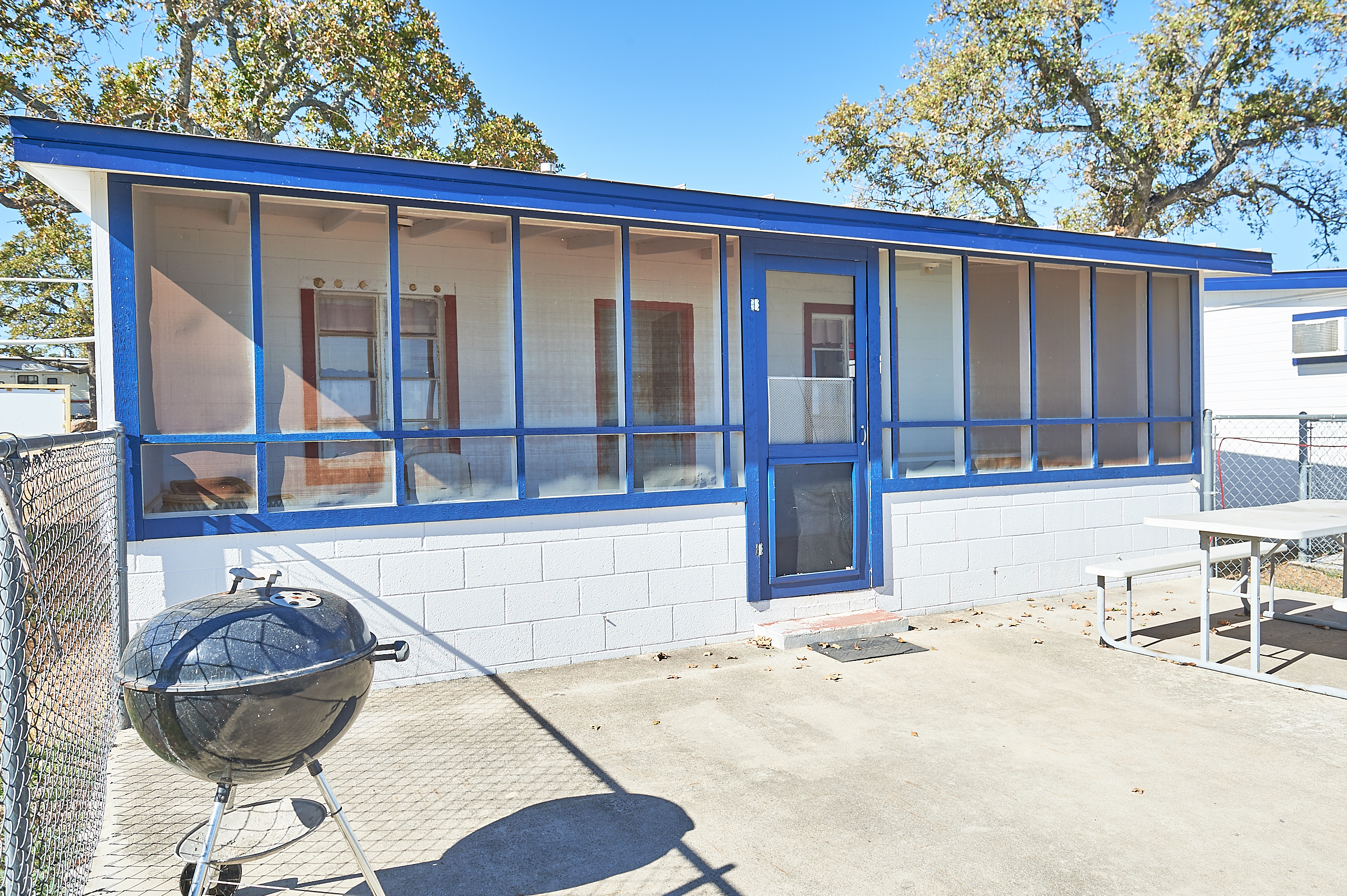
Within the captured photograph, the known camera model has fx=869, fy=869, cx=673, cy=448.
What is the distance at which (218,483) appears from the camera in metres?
4.79

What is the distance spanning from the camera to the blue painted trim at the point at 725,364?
6.07 meters

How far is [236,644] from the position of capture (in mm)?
2193

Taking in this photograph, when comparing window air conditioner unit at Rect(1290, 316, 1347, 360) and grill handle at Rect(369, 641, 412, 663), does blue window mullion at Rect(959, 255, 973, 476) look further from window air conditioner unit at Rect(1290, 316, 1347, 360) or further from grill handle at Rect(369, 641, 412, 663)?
window air conditioner unit at Rect(1290, 316, 1347, 360)

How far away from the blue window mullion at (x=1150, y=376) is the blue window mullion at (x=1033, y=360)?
130cm

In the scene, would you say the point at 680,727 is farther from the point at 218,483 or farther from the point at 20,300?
the point at 20,300

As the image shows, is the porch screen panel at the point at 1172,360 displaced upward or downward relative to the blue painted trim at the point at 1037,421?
upward

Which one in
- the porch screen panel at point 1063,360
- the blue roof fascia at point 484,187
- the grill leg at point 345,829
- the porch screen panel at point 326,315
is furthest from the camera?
the porch screen panel at point 1063,360

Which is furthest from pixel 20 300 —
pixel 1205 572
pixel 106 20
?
pixel 1205 572

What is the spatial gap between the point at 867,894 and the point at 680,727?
167 cm

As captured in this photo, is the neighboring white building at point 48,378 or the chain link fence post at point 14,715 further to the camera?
the neighboring white building at point 48,378

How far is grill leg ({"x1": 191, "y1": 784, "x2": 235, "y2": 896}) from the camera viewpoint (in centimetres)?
228

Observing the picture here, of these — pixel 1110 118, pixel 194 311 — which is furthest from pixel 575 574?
pixel 1110 118

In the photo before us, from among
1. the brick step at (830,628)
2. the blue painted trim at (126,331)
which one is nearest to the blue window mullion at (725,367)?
the brick step at (830,628)

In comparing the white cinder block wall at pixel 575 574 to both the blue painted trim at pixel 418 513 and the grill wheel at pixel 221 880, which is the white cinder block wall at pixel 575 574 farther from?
the grill wheel at pixel 221 880
